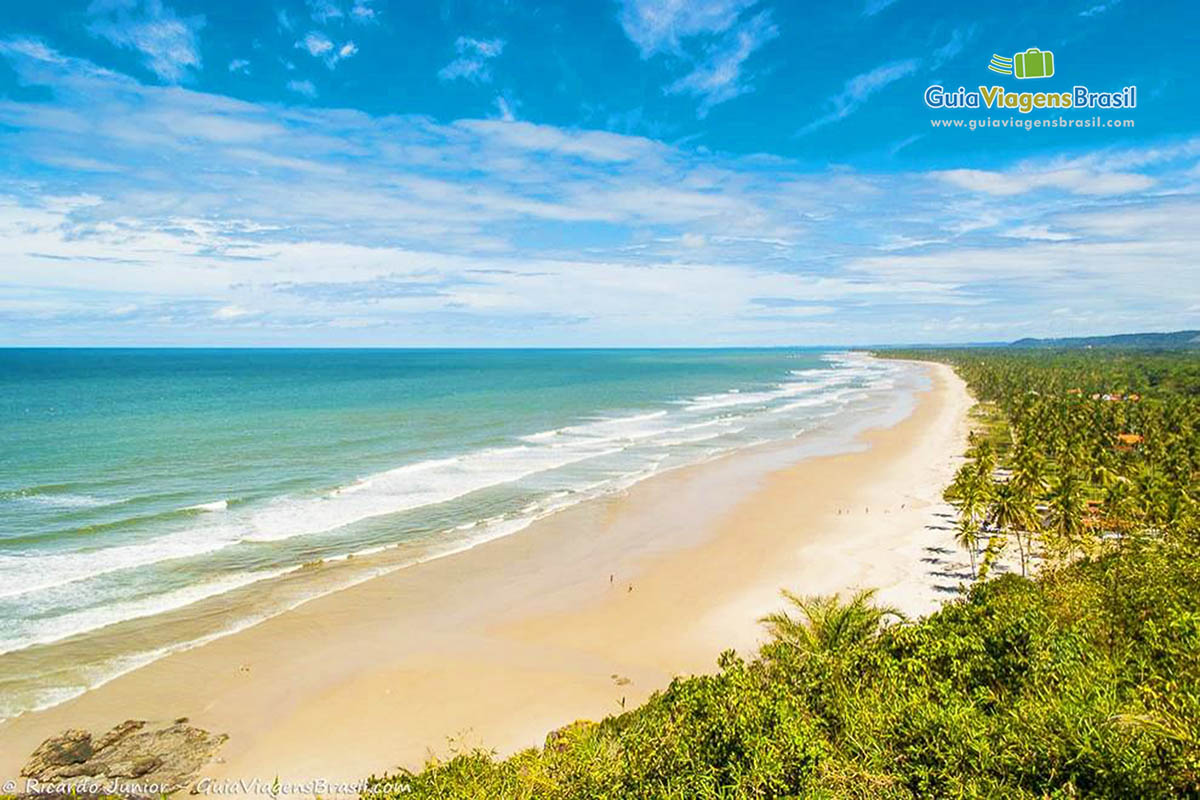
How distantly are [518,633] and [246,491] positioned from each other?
25219mm

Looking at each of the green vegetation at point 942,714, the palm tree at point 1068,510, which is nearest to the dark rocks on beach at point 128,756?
the green vegetation at point 942,714

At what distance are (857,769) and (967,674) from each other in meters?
5.19

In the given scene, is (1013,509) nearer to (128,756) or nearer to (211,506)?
(128,756)

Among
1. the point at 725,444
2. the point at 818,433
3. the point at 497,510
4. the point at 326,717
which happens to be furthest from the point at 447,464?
the point at 818,433

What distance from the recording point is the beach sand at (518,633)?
61.7 ft

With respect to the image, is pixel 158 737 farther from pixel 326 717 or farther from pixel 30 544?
pixel 30 544

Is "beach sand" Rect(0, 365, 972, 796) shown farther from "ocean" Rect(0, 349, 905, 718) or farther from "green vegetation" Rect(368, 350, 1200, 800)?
"green vegetation" Rect(368, 350, 1200, 800)

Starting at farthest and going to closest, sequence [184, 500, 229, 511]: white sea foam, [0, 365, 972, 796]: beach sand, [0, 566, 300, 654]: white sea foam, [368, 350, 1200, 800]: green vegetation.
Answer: [184, 500, 229, 511]: white sea foam, [0, 566, 300, 654]: white sea foam, [0, 365, 972, 796]: beach sand, [368, 350, 1200, 800]: green vegetation

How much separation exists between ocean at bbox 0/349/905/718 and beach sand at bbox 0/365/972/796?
90.7 inches

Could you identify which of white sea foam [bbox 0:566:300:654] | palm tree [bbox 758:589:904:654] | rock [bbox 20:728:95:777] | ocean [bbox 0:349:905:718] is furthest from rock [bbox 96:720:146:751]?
palm tree [bbox 758:589:904:654]

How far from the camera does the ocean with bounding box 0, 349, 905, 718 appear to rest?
24.6 m

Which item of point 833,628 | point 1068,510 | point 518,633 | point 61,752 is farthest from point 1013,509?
point 61,752

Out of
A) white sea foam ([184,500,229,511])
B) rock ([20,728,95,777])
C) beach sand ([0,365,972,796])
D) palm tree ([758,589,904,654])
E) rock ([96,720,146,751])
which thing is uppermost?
white sea foam ([184,500,229,511])

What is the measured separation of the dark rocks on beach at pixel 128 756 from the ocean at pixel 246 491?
3405 mm
